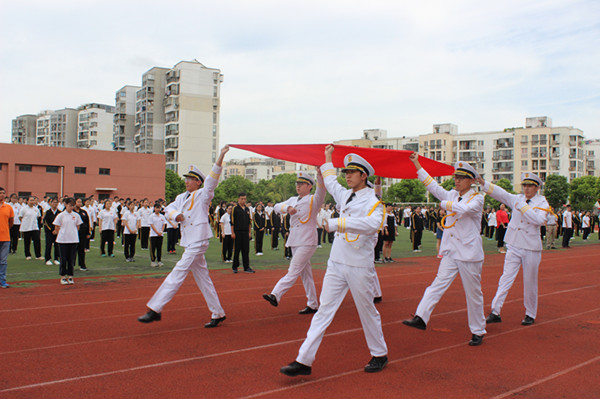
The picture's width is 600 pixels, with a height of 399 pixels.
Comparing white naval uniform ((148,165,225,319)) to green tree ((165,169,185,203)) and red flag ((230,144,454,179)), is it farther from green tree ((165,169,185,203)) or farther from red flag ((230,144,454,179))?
green tree ((165,169,185,203))

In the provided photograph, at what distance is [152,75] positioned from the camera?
3423 inches

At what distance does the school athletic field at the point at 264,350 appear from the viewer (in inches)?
178

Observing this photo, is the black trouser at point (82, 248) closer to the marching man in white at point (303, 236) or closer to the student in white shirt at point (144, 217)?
the student in white shirt at point (144, 217)

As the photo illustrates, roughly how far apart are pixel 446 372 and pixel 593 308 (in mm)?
5111

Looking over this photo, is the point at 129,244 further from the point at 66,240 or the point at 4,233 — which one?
the point at 4,233

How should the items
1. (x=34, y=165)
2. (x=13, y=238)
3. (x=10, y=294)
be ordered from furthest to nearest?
(x=34, y=165) < (x=13, y=238) < (x=10, y=294)

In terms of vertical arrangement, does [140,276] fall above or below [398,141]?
below

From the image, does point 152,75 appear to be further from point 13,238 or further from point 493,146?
point 13,238

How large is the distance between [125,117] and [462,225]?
327 feet

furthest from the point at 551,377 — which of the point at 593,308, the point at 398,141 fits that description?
the point at 398,141

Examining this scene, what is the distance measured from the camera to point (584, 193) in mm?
65625

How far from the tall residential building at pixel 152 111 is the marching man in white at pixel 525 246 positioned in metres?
85.7

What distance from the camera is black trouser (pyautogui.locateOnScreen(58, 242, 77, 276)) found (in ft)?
34.2

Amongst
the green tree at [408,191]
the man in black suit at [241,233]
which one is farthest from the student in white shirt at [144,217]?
the green tree at [408,191]
